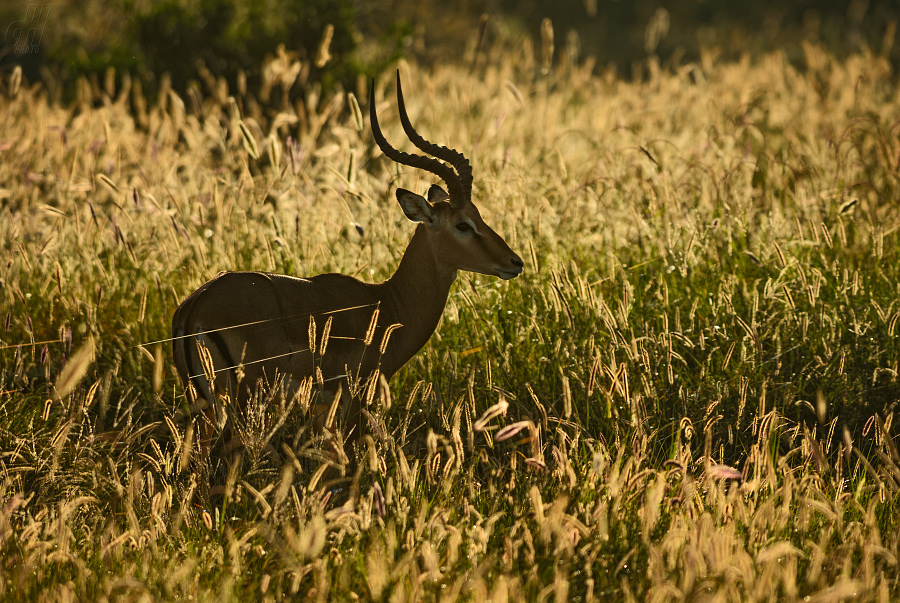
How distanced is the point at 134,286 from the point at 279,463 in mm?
2379

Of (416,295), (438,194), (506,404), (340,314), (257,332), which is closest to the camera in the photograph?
(506,404)

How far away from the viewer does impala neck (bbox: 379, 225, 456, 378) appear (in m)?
4.53

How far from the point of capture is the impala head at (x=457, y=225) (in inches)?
177

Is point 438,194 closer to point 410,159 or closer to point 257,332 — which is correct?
point 410,159

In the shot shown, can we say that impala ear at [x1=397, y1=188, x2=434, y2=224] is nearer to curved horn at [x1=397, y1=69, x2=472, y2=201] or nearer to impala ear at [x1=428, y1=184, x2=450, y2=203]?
curved horn at [x1=397, y1=69, x2=472, y2=201]

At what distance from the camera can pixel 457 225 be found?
4586mm

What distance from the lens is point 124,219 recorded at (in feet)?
20.1

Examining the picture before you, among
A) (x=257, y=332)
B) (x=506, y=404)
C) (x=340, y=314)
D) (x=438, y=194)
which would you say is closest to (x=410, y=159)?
(x=438, y=194)

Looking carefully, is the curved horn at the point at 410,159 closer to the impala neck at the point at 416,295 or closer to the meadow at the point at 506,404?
the impala neck at the point at 416,295

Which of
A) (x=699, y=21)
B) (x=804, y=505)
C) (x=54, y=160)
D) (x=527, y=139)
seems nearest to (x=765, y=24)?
(x=699, y=21)

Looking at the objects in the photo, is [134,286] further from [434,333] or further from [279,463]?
[279,463]

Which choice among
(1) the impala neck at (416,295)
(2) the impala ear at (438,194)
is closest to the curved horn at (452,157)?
(1) the impala neck at (416,295)

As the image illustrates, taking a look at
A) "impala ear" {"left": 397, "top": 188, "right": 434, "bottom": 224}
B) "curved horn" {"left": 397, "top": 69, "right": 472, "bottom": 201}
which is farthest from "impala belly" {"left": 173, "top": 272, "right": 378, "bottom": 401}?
"curved horn" {"left": 397, "top": 69, "right": 472, "bottom": 201}

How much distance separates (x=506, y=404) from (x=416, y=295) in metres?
1.68
